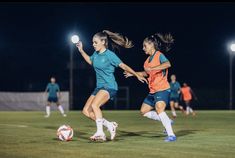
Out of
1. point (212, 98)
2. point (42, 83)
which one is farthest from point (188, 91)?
point (42, 83)

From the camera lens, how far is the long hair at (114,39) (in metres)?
12.8

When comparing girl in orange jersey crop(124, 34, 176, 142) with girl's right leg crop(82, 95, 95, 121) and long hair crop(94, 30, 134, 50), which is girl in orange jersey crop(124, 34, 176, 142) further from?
girl's right leg crop(82, 95, 95, 121)

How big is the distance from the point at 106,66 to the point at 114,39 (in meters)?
0.78

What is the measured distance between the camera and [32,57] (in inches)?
2822

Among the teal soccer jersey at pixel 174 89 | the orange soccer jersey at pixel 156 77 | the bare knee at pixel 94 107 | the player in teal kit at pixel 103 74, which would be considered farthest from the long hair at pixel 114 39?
the teal soccer jersey at pixel 174 89

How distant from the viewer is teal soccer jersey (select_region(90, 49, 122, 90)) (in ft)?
41.1

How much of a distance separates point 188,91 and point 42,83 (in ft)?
109

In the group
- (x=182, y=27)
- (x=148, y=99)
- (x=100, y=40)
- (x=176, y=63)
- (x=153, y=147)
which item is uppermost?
(x=182, y=27)

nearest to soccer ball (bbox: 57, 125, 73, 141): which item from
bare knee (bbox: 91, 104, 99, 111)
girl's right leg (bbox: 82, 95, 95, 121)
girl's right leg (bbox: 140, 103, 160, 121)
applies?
girl's right leg (bbox: 82, 95, 95, 121)

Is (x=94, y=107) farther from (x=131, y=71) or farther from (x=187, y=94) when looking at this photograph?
(x=187, y=94)

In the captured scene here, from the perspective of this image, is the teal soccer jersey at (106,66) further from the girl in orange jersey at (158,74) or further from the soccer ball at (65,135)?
the soccer ball at (65,135)

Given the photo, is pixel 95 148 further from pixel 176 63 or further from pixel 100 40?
pixel 176 63

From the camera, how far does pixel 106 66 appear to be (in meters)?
12.5

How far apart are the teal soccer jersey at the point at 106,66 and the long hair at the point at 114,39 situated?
377 millimetres
